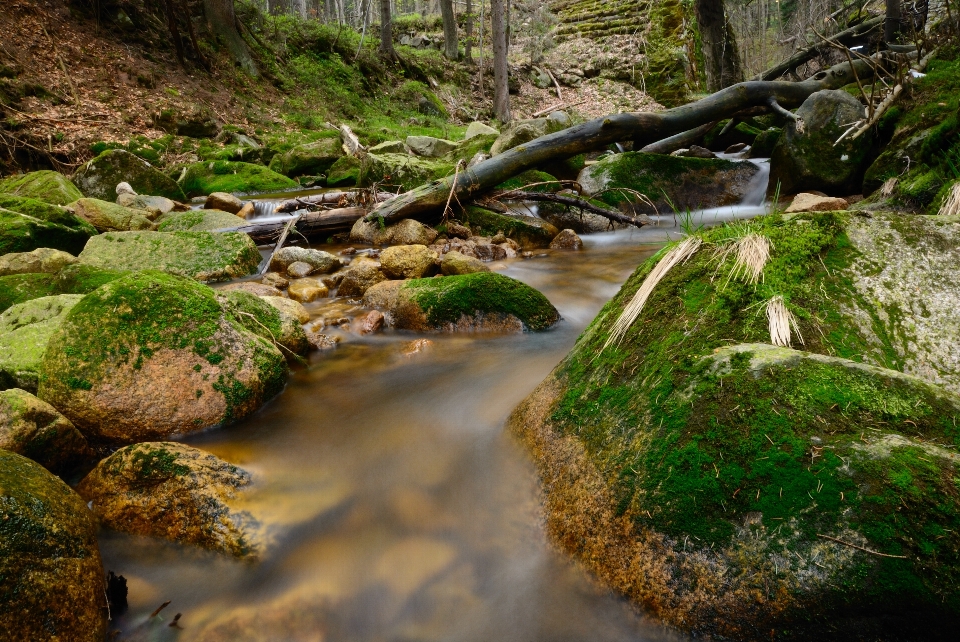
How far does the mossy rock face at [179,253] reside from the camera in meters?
6.32

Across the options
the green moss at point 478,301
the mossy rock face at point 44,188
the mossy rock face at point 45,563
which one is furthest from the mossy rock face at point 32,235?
the mossy rock face at point 45,563

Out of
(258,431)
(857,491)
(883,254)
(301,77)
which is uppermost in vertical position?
(301,77)

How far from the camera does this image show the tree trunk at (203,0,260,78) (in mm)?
18438

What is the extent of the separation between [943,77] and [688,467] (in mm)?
7891

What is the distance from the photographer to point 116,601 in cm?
221

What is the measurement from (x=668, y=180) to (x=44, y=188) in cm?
1115

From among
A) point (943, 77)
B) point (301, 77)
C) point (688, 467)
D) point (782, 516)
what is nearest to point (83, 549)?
point (688, 467)

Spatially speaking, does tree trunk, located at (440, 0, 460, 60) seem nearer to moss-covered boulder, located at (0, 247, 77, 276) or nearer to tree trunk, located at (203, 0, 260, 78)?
tree trunk, located at (203, 0, 260, 78)

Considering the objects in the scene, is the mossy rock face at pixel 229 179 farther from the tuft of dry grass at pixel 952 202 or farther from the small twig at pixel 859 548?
the small twig at pixel 859 548

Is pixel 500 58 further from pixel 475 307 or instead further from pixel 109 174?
pixel 475 307

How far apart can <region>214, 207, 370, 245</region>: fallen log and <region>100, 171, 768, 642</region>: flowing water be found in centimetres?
511

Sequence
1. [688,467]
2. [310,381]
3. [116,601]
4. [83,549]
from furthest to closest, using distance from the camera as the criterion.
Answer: [310,381] < [116,601] < [83,549] < [688,467]

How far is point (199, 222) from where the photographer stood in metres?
8.63

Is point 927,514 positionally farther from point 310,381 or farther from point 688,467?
point 310,381
